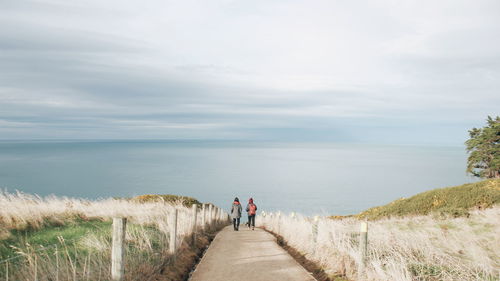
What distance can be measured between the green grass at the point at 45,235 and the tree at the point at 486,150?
3796 centimetres

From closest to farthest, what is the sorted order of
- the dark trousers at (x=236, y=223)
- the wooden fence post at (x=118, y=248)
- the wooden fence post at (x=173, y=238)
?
the wooden fence post at (x=118, y=248), the wooden fence post at (x=173, y=238), the dark trousers at (x=236, y=223)

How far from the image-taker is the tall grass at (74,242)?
6715mm

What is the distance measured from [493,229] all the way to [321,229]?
889 cm

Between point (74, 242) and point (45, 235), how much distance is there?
82.1 inches

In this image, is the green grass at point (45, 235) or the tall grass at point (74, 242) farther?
the green grass at point (45, 235)

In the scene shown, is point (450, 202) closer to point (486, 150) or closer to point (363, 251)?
point (486, 150)

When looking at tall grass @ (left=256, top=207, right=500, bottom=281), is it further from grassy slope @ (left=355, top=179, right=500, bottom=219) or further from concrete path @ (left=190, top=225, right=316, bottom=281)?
grassy slope @ (left=355, top=179, right=500, bottom=219)

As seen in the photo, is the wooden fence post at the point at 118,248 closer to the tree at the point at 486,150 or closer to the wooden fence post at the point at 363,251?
the wooden fence post at the point at 363,251

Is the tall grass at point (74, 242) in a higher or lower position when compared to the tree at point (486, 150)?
lower

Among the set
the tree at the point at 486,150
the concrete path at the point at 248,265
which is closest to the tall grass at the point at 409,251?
the concrete path at the point at 248,265

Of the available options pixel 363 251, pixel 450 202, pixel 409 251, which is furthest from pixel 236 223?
pixel 363 251

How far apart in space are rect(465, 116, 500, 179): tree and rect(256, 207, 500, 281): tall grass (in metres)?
23.7

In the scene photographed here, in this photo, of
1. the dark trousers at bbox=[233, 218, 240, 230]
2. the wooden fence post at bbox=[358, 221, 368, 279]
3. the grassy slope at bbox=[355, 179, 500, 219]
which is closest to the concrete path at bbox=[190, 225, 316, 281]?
the wooden fence post at bbox=[358, 221, 368, 279]

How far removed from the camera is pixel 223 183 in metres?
142
